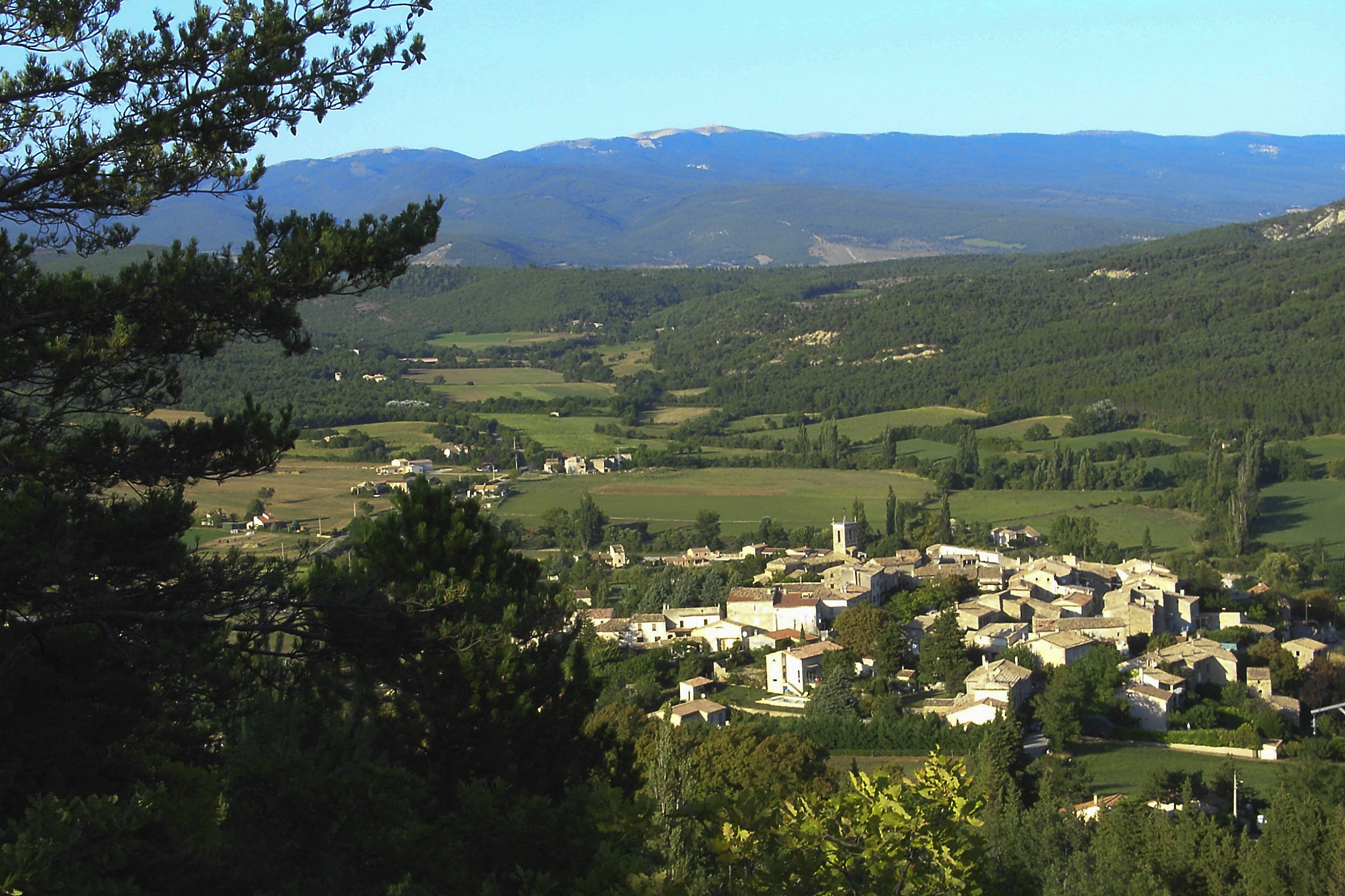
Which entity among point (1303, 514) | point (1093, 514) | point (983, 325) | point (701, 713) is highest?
point (983, 325)

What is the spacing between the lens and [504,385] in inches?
3378

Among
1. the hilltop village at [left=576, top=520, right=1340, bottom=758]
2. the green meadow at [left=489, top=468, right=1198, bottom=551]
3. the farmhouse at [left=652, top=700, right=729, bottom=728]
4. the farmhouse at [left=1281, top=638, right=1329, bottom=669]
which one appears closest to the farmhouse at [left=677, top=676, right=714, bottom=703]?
the hilltop village at [left=576, top=520, right=1340, bottom=758]

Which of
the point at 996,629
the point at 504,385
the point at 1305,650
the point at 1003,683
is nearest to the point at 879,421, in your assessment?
the point at 504,385

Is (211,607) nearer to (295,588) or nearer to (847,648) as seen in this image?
(295,588)

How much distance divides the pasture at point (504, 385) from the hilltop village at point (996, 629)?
42693 millimetres

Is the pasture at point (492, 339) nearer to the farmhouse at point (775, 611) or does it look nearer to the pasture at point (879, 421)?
the pasture at point (879, 421)

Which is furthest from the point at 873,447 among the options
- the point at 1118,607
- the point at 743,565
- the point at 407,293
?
the point at 407,293

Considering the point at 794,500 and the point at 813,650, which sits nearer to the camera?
the point at 813,650

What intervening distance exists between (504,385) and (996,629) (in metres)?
59.6

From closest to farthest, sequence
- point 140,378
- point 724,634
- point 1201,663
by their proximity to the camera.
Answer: point 140,378 → point 1201,663 → point 724,634

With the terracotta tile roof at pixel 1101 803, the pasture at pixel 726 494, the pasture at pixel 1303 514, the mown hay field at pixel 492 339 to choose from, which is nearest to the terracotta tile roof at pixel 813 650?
the terracotta tile roof at pixel 1101 803

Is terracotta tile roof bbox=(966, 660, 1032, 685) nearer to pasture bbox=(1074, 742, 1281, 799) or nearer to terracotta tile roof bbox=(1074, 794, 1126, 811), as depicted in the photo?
pasture bbox=(1074, 742, 1281, 799)

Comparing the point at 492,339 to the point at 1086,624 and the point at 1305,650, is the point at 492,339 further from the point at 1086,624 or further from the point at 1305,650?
the point at 1305,650

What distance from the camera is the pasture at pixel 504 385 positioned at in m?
80.2
